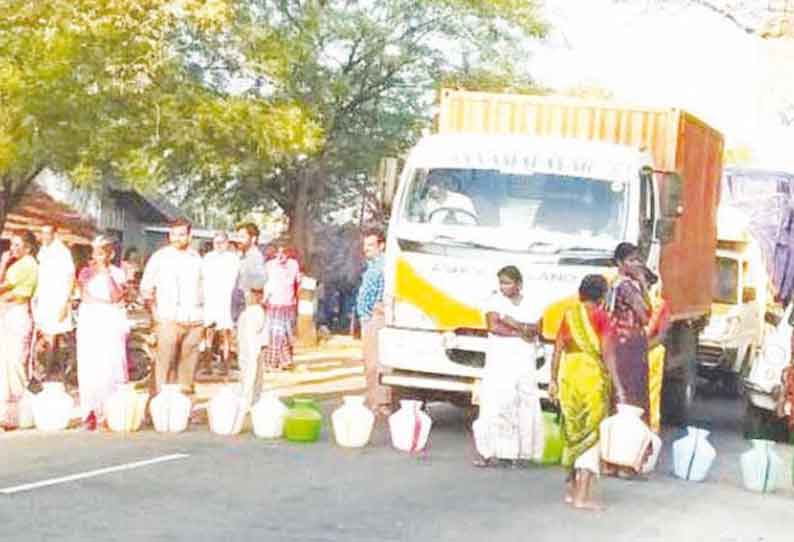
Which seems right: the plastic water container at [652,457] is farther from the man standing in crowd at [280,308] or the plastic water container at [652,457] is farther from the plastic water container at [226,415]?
the man standing in crowd at [280,308]

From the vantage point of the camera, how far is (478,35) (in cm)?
3334

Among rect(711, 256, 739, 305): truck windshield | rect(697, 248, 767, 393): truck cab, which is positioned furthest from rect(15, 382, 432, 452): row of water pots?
rect(711, 256, 739, 305): truck windshield

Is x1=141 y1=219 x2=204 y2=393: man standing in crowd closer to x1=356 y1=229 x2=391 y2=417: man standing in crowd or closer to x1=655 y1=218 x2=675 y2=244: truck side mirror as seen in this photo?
x1=356 y1=229 x2=391 y2=417: man standing in crowd

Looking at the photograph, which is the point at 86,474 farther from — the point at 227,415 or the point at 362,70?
the point at 362,70

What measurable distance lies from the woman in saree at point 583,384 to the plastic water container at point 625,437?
1.62 ft

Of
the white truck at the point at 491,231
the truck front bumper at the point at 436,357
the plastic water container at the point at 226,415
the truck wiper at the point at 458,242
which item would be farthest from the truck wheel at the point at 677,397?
the plastic water container at the point at 226,415

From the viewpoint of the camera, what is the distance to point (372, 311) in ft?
51.2

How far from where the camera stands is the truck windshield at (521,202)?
13.9 m

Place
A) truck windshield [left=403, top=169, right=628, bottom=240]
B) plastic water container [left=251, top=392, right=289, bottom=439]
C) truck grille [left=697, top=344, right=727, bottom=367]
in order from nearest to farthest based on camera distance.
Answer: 1. plastic water container [left=251, top=392, right=289, bottom=439]
2. truck windshield [left=403, top=169, right=628, bottom=240]
3. truck grille [left=697, top=344, right=727, bottom=367]

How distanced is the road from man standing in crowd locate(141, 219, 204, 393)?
3.75 ft

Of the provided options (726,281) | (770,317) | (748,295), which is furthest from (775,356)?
(770,317)

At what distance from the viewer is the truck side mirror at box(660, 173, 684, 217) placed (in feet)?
47.6

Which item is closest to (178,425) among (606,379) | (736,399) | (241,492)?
(241,492)

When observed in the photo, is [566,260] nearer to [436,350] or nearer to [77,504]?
[436,350]
